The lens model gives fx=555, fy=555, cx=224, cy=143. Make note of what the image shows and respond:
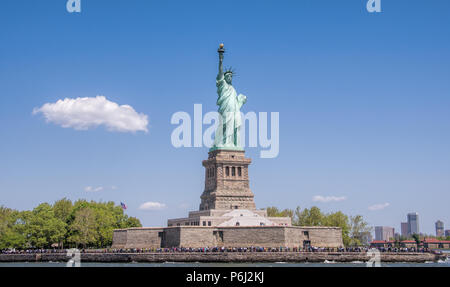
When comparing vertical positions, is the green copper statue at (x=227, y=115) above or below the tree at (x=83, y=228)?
above

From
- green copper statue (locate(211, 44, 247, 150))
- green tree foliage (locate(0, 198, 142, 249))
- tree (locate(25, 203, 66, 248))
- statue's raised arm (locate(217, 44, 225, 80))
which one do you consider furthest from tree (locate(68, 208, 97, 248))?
statue's raised arm (locate(217, 44, 225, 80))

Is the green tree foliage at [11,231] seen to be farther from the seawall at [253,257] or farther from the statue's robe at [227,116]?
A: the statue's robe at [227,116]

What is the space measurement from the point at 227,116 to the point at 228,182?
31.1 ft

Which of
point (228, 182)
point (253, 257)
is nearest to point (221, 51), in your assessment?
point (228, 182)

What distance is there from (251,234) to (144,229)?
14.5 m

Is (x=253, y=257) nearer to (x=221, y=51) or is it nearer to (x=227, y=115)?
(x=227, y=115)

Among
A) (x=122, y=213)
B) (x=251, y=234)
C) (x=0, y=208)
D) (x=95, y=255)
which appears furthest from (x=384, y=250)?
(x=0, y=208)

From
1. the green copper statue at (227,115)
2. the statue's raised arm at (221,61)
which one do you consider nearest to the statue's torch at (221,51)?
the statue's raised arm at (221,61)

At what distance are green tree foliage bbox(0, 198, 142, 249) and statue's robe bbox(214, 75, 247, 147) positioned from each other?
21177 mm

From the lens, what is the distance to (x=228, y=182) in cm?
7788

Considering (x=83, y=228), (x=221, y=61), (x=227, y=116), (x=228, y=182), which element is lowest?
(x=83, y=228)

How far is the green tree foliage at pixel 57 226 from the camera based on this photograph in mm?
77062

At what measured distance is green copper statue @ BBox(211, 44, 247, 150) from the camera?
3140 inches

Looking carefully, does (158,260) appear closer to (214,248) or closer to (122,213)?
(214,248)
